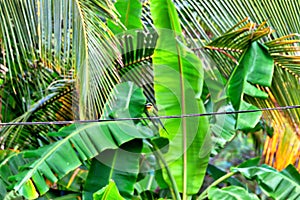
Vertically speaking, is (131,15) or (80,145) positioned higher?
(131,15)

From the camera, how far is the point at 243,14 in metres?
3.99

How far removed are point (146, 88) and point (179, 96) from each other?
0.69m

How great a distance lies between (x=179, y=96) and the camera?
138 inches

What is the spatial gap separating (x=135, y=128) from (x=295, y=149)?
1672 mm

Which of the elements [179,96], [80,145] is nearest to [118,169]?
[80,145]

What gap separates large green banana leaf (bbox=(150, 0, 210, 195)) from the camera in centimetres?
335

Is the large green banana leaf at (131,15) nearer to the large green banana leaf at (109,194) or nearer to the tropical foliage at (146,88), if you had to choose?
the tropical foliage at (146,88)

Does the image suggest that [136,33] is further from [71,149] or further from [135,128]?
[71,149]

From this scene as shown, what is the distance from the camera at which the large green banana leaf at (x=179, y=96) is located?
335 cm

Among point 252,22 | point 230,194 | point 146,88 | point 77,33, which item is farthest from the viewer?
point 146,88

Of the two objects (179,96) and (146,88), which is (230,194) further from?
(146,88)

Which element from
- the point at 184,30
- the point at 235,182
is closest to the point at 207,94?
the point at 184,30

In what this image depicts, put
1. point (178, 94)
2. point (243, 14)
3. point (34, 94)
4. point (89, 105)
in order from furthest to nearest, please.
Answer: point (34, 94) → point (243, 14) → point (178, 94) → point (89, 105)

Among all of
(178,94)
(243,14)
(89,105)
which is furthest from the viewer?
(243,14)
